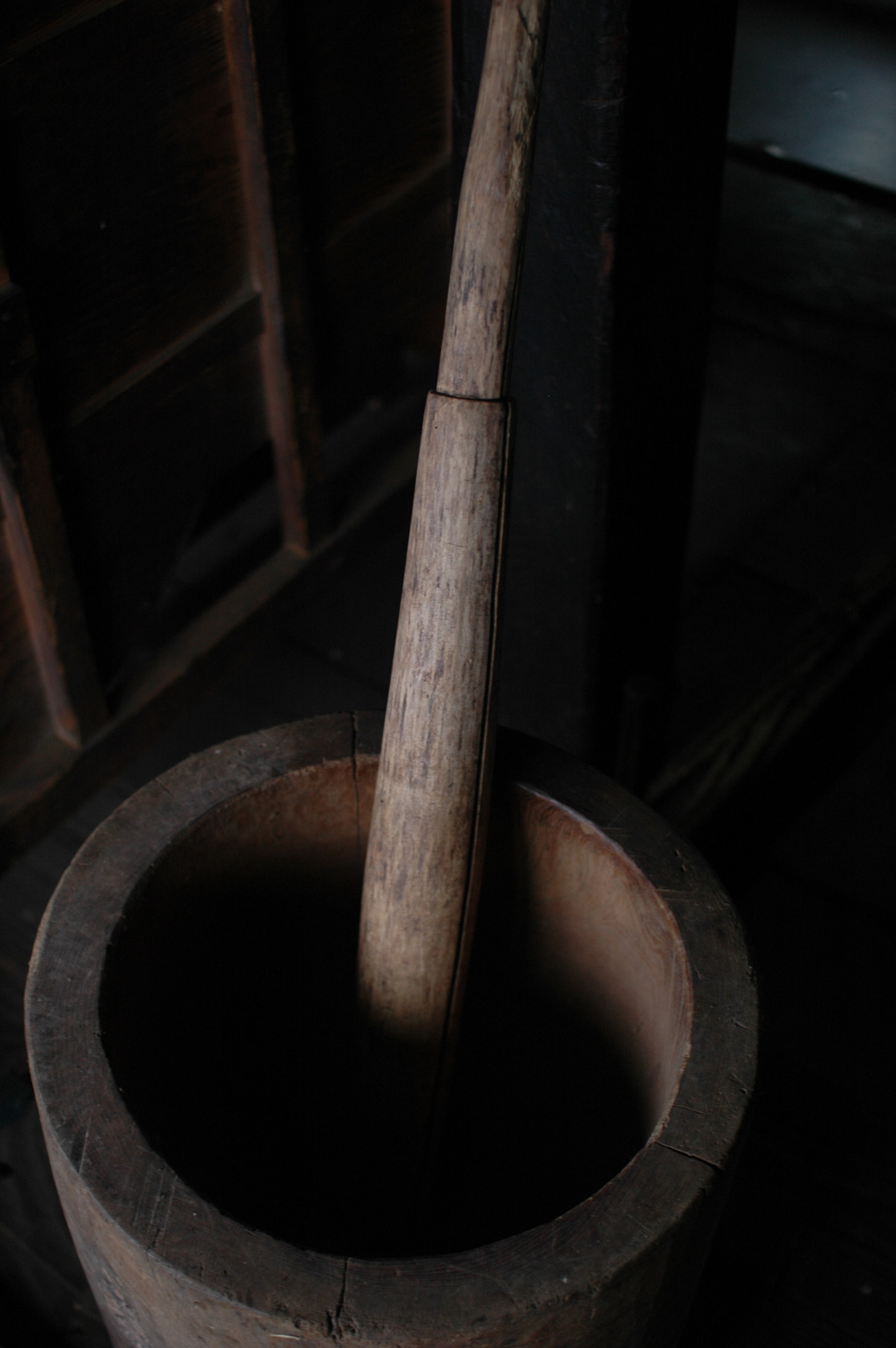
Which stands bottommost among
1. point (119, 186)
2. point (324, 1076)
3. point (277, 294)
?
point (324, 1076)

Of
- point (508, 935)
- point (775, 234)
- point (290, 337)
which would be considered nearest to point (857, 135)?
point (775, 234)

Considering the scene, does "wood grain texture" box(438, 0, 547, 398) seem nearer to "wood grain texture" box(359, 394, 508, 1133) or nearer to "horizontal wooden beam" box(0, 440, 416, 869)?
"wood grain texture" box(359, 394, 508, 1133)

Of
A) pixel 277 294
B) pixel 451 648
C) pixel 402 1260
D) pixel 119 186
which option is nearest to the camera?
pixel 402 1260

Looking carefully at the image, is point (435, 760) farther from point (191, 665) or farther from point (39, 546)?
point (191, 665)

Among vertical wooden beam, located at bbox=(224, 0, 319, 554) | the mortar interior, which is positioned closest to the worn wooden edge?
the mortar interior

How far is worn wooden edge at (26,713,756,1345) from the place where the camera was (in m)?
1.00

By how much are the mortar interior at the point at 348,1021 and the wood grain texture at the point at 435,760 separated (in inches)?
3.3

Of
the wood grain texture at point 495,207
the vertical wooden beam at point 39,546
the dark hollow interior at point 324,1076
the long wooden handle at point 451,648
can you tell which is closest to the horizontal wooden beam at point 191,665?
the vertical wooden beam at point 39,546

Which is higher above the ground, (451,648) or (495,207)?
(495,207)

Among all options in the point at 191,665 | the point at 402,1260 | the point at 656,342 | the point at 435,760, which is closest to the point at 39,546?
the point at 191,665

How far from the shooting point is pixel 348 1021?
1.58m

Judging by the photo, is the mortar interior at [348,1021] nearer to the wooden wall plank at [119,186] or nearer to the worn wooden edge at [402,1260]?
the worn wooden edge at [402,1260]

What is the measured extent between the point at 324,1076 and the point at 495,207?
3.13 feet

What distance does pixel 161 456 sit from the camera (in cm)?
175
